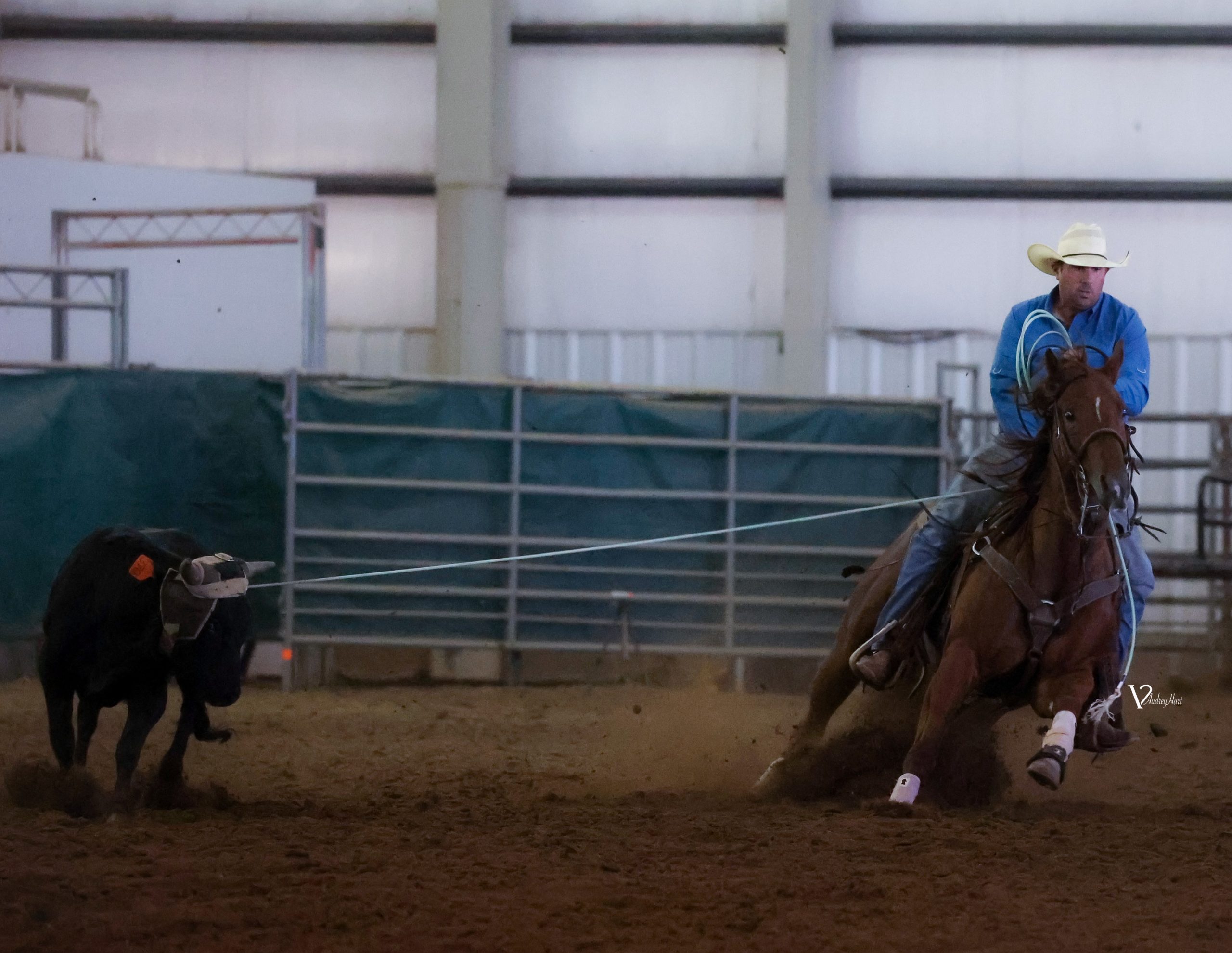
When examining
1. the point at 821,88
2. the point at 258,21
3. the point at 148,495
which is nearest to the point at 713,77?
the point at 821,88

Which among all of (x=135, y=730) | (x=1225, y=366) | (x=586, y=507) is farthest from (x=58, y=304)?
(x=1225, y=366)

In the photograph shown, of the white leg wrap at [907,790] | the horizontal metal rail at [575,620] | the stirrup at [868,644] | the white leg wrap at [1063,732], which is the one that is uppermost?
the stirrup at [868,644]

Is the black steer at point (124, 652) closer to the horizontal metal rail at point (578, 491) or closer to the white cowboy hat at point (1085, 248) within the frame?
the white cowboy hat at point (1085, 248)

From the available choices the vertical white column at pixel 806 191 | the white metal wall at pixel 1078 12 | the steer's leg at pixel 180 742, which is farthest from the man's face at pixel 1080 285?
the white metal wall at pixel 1078 12

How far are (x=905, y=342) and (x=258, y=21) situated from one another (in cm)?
681

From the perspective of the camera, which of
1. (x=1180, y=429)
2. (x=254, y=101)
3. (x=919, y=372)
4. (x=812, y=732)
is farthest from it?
(x=254, y=101)

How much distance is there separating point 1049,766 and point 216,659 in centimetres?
304

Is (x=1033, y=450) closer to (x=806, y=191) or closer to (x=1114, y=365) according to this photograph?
(x=1114, y=365)

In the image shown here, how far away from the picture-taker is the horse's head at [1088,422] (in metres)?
4.74

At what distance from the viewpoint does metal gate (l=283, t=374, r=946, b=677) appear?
1003 cm

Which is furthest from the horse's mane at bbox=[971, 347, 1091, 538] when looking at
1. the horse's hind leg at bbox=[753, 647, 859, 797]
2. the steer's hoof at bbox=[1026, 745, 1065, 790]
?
the horse's hind leg at bbox=[753, 647, 859, 797]

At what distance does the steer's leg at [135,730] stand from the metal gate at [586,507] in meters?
4.36

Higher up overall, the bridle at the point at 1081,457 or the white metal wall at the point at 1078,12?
the white metal wall at the point at 1078,12

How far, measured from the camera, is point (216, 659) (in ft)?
18.3
